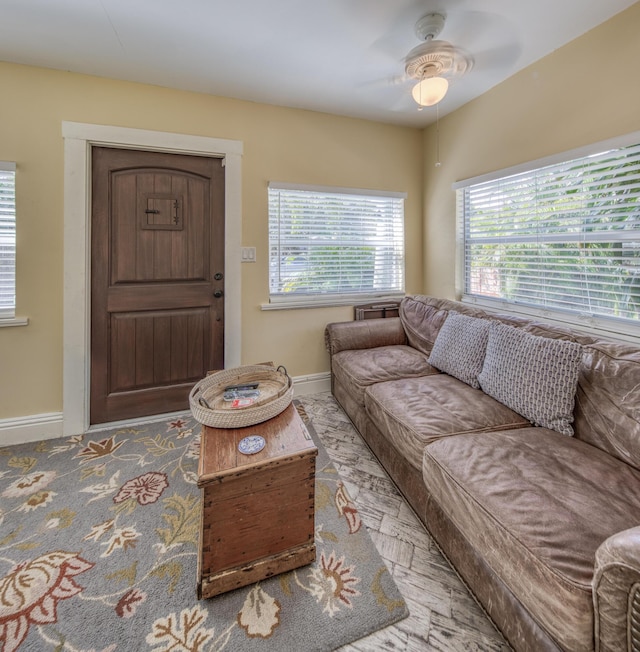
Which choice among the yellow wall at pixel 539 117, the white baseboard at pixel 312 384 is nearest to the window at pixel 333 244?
the yellow wall at pixel 539 117

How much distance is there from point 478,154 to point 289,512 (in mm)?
2770

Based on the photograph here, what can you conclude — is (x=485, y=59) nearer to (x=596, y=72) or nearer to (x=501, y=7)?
(x=501, y=7)

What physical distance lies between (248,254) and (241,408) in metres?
1.50

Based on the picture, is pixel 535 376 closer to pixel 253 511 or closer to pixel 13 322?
pixel 253 511

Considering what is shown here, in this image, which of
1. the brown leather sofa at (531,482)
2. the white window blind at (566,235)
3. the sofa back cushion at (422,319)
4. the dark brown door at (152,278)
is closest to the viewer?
the brown leather sofa at (531,482)

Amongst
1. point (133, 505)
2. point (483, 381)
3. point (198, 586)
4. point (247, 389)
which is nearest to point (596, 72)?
point (483, 381)

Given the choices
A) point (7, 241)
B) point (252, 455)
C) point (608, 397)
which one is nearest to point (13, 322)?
point (7, 241)

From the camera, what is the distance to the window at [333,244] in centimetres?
272

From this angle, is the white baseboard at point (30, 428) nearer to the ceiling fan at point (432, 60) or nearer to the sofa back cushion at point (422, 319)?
the sofa back cushion at point (422, 319)

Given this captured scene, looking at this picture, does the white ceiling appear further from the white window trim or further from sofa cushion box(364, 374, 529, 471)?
sofa cushion box(364, 374, 529, 471)

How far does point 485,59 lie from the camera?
6.60 ft

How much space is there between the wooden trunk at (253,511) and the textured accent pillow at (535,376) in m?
1.08

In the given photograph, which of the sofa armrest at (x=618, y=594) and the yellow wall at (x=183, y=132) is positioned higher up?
the yellow wall at (x=183, y=132)

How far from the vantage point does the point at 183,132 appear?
238 centimetres
